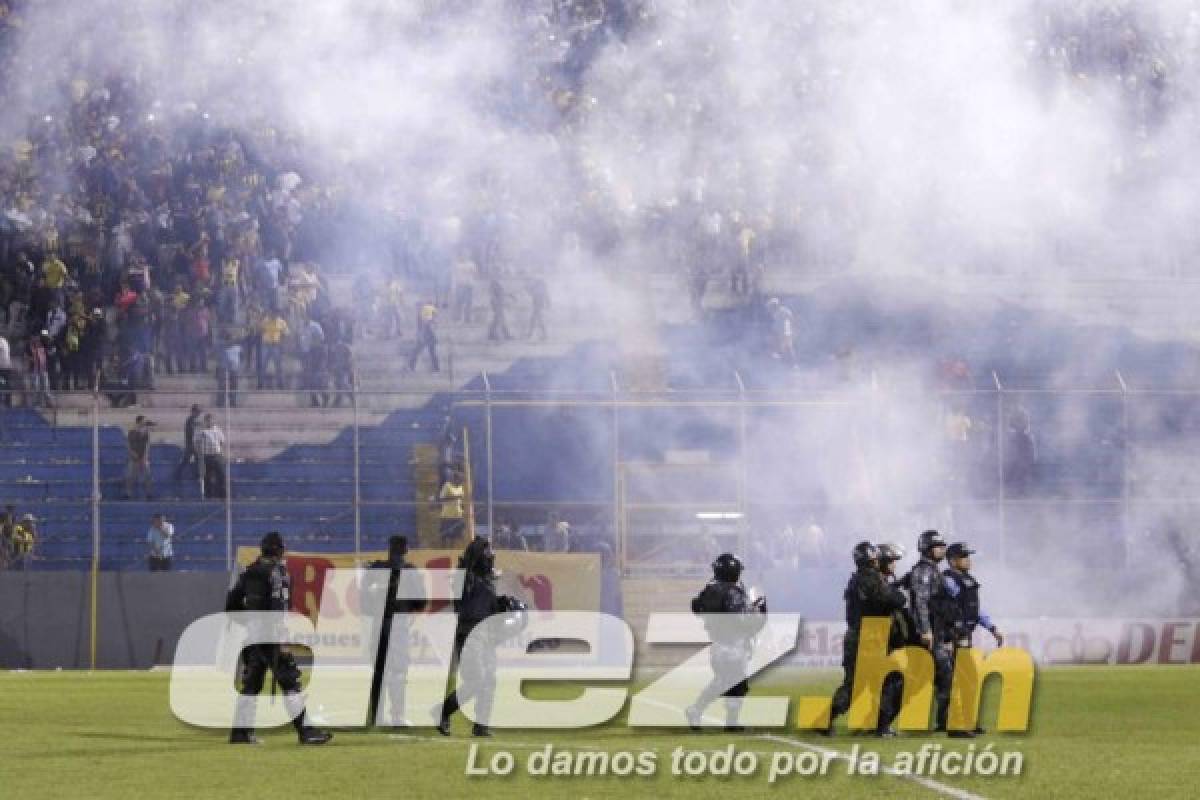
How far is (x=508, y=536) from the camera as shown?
37.2 meters

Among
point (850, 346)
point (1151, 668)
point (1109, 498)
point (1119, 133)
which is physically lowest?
point (1151, 668)

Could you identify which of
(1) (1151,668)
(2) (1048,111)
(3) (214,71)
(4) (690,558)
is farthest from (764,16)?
(1) (1151,668)

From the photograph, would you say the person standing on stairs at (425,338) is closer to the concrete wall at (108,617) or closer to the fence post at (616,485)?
the fence post at (616,485)

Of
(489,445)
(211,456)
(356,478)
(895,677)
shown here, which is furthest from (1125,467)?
(895,677)

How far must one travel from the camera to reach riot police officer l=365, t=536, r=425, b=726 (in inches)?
855

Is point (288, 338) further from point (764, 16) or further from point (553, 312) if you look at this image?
point (764, 16)

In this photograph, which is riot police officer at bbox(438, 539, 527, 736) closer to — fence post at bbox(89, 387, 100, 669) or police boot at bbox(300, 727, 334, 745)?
police boot at bbox(300, 727, 334, 745)

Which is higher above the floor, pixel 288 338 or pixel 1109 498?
pixel 288 338

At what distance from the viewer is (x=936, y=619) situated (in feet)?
68.9

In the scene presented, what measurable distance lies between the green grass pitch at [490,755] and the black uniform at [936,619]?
0.53 meters

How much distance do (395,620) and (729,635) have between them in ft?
9.87

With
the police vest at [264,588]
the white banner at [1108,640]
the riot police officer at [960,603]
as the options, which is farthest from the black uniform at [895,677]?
the white banner at [1108,640]

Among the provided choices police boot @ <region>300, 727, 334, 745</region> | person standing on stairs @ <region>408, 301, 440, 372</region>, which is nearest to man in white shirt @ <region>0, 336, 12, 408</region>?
person standing on stairs @ <region>408, 301, 440, 372</region>

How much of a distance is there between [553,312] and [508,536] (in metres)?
6.33
